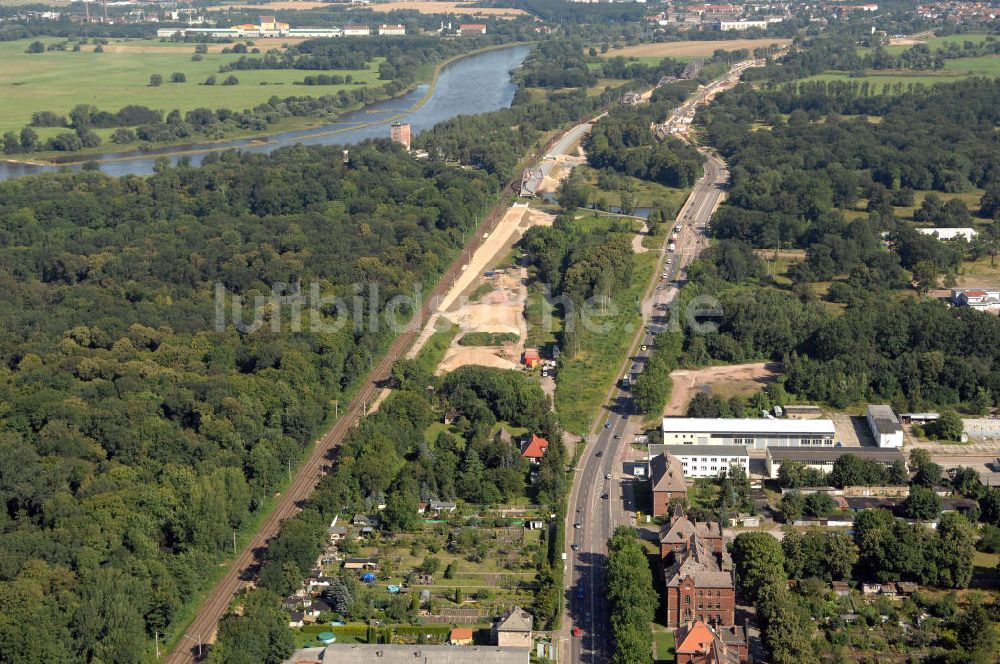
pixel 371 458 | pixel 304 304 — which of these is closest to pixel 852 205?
pixel 304 304

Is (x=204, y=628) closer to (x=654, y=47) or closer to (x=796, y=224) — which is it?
(x=796, y=224)

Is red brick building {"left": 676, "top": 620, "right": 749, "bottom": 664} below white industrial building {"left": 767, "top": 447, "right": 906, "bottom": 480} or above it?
above

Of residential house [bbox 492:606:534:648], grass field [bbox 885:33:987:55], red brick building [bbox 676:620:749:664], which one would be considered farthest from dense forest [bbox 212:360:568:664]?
grass field [bbox 885:33:987:55]

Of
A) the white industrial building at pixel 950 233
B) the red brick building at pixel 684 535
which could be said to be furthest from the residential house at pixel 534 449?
the white industrial building at pixel 950 233

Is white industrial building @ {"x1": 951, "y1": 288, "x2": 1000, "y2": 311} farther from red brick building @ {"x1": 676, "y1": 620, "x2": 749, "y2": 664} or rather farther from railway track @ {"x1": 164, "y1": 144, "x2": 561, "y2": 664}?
red brick building @ {"x1": 676, "y1": 620, "x2": 749, "y2": 664}

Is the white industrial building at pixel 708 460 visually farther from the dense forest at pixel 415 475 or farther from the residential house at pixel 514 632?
the residential house at pixel 514 632

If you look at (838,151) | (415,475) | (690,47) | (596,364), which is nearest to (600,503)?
(415,475)
